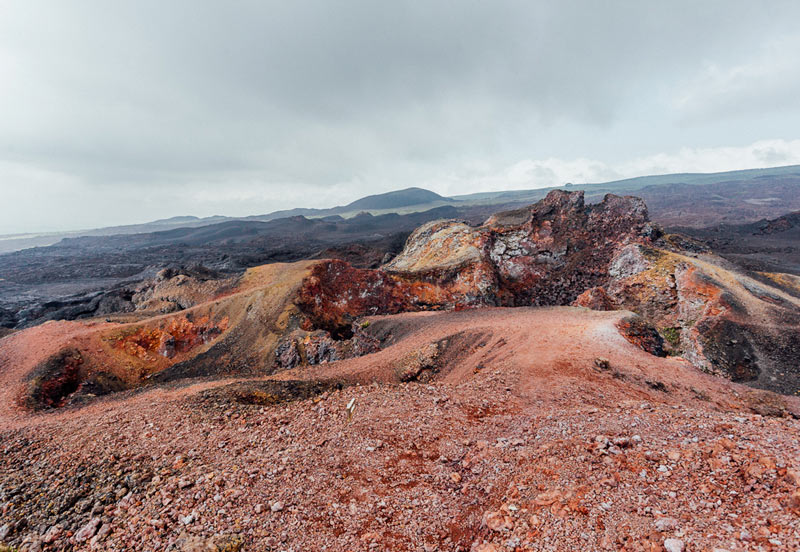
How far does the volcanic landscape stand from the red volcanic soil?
4 cm

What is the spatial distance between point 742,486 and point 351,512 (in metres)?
4.98

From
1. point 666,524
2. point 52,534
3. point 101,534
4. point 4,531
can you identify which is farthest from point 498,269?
point 4,531

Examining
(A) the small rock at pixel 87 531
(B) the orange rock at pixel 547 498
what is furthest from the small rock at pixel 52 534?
(B) the orange rock at pixel 547 498

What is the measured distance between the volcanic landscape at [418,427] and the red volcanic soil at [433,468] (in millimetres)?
36

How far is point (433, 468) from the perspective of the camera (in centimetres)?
594

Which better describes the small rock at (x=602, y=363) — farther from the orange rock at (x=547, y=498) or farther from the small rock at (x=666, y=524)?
the small rock at (x=666, y=524)

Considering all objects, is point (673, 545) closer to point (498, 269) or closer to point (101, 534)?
point (101, 534)

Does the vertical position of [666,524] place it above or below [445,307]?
above

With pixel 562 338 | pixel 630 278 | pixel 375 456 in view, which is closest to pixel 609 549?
pixel 375 456

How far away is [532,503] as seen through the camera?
434 cm

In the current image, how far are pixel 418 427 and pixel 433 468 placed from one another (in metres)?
1.33

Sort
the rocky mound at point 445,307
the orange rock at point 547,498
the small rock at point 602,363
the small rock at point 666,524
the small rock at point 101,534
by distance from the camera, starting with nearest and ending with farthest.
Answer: the small rock at point 666,524
the orange rock at point 547,498
the small rock at point 101,534
the small rock at point 602,363
the rocky mound at point 445,307

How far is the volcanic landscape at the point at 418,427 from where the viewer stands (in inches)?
162

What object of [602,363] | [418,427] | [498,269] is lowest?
[498,269]
